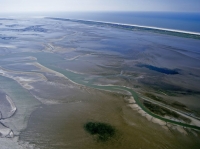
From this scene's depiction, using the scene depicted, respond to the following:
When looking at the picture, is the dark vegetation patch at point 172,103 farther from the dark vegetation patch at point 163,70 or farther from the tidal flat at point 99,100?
the dark vegetation patch at point 163,70

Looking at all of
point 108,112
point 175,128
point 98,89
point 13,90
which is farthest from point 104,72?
point 175,128

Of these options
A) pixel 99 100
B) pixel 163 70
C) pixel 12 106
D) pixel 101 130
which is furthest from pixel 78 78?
pixel 163 70

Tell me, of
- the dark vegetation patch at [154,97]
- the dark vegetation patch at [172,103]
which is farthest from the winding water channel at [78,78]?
the dark vegetation patch at [172,103]

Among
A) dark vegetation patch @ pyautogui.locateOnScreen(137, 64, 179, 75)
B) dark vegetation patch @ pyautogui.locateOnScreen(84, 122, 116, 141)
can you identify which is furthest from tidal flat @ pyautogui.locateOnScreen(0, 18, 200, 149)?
dark vegetation patch @ pyautogui.locateOnScreen(84, 122, 116, 141)

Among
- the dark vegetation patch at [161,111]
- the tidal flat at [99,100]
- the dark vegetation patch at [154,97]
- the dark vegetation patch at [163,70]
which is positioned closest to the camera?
the tidal flat at [99,100]

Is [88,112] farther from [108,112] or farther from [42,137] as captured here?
[42,137]
